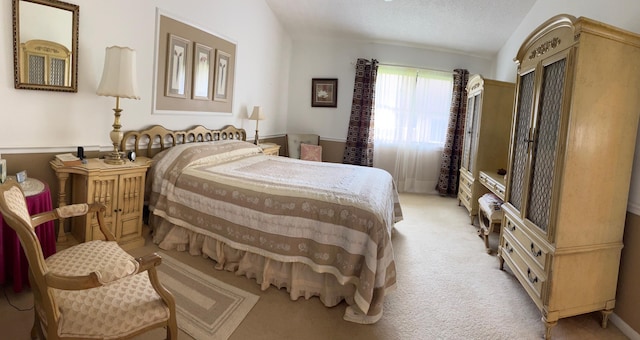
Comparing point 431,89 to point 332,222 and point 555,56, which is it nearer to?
point 555,56

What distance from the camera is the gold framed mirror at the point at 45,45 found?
7.11 ft

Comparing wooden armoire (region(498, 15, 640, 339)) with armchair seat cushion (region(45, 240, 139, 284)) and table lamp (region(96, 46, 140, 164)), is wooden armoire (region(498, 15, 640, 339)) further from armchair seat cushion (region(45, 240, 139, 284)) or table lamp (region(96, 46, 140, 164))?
table lamp (region(96, 46, 140, 164))

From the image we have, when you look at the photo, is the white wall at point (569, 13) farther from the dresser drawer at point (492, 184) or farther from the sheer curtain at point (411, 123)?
the dresser drawer at point (492, 184)

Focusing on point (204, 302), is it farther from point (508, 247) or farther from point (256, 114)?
point (256, 114)

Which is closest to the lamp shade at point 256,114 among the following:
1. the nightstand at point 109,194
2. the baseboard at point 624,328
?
the nightstand at point 109,194

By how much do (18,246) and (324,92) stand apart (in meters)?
4.74

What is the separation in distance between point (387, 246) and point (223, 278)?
4.00 feet

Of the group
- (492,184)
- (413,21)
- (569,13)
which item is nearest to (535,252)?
(492,184)

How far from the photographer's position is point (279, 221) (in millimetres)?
2293

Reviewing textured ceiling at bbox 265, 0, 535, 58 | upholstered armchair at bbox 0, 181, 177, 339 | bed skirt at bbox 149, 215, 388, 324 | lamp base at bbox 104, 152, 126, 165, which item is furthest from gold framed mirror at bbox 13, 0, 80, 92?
textured ceiling at bbox 265, 0, 535, 58

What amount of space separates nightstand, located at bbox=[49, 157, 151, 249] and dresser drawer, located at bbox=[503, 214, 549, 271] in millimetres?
2903

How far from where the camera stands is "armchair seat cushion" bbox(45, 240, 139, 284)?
1446 millimetres

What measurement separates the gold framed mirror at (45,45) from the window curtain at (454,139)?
5.03 m

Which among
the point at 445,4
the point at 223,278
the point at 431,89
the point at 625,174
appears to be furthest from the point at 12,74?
the point at 431,89
